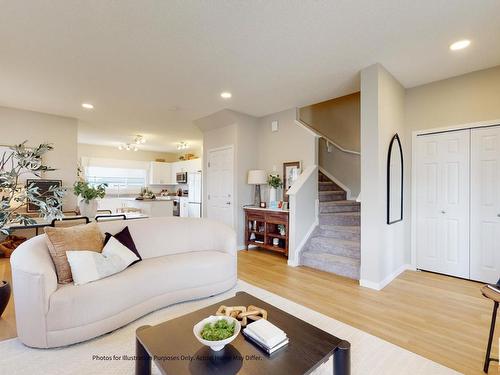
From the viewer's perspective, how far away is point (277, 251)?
4566 mm

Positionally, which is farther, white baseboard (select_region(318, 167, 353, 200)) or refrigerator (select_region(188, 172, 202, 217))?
refrigerator (select_region(188, 172, 202, 217))

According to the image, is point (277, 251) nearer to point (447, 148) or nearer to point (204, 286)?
point (204, 286)

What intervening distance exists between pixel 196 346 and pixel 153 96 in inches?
149

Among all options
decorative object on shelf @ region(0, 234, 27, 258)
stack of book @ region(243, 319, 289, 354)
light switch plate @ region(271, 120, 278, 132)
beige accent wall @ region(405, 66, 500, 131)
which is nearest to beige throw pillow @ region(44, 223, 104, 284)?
stack of book @ region(243, 319, 289, 354)

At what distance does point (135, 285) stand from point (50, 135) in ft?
14.7

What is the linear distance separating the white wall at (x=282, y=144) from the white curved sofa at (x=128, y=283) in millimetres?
2155

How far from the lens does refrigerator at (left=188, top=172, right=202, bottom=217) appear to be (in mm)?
7691

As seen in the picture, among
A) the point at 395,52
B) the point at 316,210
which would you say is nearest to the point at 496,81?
the point at 395,52

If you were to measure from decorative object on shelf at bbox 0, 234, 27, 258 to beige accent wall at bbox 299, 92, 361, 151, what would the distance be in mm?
5963

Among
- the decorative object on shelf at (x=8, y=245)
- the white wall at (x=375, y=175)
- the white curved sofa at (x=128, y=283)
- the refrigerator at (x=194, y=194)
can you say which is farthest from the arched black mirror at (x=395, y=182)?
the decorative object on shelf at (x=8, y=245)

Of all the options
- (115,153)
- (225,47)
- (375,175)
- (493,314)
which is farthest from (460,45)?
(115,153)

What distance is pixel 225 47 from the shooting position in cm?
269

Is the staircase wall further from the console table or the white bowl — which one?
the white bowl

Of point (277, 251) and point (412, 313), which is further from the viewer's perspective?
point (277, 251)
